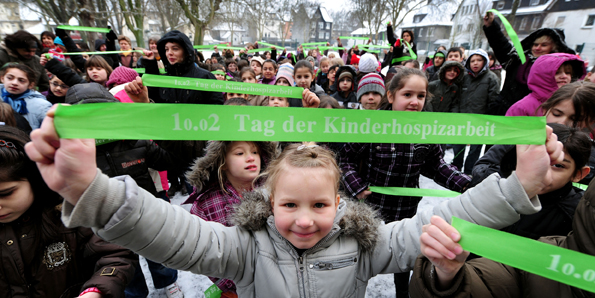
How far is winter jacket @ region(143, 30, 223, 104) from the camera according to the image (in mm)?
3414

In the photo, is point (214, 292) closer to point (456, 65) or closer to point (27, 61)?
point (456, 65)

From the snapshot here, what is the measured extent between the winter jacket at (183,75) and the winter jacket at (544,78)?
348 cm

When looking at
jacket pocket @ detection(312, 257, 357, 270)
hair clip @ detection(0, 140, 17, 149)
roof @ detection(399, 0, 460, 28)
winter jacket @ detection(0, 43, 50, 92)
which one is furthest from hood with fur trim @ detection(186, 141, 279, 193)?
roof @ detection(399, 0, 460, 28)

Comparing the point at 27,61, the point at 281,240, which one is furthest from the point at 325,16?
the point at 281,240

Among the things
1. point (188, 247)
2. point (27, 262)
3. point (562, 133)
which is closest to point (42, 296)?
point (27, 262)

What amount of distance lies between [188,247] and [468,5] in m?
49.4

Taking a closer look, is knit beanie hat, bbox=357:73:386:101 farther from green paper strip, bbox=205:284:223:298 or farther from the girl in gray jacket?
green paper strip, bbox=205:284:223:298

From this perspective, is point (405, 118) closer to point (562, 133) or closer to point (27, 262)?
point (562, 133)

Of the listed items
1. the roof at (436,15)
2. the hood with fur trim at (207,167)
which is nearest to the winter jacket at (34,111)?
the hood with fur trim at (207,167)

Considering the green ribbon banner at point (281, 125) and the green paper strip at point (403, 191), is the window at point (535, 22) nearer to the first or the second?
the green paper strip at point (403, 191)

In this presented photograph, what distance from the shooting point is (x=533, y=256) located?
0.79 meters

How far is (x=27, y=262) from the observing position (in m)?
1.40

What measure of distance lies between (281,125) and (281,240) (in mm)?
603

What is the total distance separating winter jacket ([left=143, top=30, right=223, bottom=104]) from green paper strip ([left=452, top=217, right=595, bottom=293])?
322 cm
